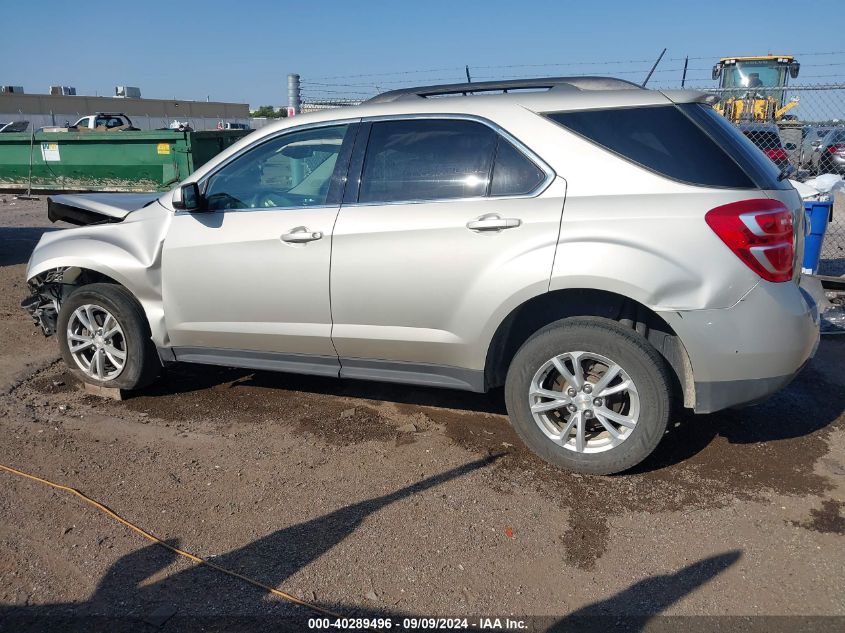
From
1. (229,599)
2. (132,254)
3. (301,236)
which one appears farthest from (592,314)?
(132,254)

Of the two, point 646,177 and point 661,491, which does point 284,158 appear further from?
point 661,491

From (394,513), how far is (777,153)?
9799 mm

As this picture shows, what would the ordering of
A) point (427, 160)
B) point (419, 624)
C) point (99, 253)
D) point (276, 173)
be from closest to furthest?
1. point (419, 624)
2. point (427, 160)
3. point (276, 173)
4. point (99, 253)

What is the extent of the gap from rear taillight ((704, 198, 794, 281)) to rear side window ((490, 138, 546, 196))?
2.88 feet

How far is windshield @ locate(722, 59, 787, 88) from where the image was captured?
20141 mm

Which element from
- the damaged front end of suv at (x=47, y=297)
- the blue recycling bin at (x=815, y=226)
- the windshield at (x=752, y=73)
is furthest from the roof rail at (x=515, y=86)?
the windshield at (x=752, y=73)

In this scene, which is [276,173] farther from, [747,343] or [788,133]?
[788,133]

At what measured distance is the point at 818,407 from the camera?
189 inches

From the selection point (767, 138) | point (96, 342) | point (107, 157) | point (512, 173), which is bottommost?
point (96, 342)

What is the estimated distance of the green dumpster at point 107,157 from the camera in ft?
46.0

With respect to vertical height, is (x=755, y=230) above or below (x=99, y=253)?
above

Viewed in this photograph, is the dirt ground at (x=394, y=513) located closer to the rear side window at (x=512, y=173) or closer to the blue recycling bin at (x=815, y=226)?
the rear side window at (x=512, y=173)

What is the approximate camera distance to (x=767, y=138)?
10.3 m

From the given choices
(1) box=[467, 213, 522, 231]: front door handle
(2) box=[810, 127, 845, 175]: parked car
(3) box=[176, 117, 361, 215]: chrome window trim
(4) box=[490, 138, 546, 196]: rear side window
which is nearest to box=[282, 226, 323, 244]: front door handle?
(3) box=[176, 117, 361, 215]: chrome window trim
